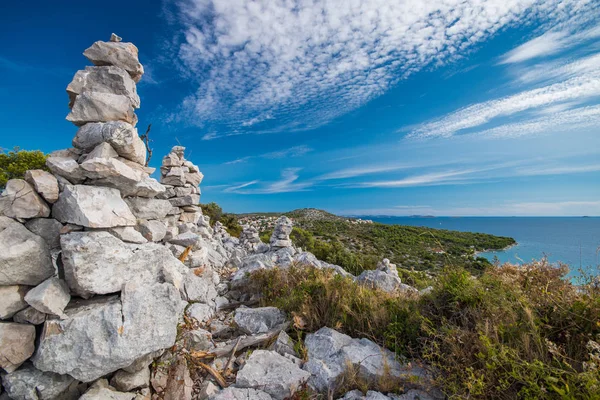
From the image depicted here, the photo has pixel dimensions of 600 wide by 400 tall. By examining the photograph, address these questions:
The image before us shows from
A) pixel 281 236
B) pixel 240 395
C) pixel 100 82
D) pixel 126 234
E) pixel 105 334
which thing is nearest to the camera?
pixel 105 334

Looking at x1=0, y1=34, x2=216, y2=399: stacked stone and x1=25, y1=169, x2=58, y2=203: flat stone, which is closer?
x1=0, y1=34, x2=216, y2=399: stacked stone

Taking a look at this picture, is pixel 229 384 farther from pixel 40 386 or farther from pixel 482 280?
pixel 482 280

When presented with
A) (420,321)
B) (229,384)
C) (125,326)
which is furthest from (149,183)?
(420,321)

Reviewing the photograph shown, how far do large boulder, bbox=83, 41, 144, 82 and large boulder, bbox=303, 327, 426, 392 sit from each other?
6.89m

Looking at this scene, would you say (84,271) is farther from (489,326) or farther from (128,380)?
(489,326)

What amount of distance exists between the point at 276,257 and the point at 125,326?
930 centimetres

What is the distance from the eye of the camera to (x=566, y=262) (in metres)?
5.12

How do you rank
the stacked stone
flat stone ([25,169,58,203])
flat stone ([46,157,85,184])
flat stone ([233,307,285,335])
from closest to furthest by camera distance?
the stacked stone, flat stone ([25,169,58,203]), flat stone ([46,157,85,184]), flat stone ([233,307,285,335])

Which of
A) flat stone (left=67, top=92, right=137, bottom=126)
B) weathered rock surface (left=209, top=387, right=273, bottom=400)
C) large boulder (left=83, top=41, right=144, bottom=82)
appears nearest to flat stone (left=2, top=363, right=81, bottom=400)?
weathered rock surface (left=209, top=387, right=273, bottom=400)

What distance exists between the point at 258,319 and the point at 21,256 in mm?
4276

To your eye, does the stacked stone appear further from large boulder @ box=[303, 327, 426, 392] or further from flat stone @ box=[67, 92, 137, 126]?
large boulder @ box=[303, 327, 426, 392]

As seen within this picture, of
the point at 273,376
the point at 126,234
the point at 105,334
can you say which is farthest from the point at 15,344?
the point at 273,376

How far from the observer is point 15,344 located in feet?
12.5

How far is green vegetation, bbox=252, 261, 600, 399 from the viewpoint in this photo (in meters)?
3.46
